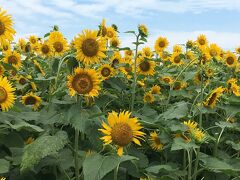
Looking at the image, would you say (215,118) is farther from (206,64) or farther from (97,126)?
(97,126)

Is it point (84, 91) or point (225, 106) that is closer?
point (84, 91)

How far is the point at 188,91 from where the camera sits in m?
5.32

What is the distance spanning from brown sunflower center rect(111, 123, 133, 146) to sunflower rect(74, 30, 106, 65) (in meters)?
0.62

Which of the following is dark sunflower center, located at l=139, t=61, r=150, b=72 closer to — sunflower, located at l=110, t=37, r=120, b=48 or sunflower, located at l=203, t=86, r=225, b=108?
sunflower, located at l=110, t=37, r=120, b=48

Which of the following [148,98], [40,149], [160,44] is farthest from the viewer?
[160,44]

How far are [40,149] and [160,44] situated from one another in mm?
5568

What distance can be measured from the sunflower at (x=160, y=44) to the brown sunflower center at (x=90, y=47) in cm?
484

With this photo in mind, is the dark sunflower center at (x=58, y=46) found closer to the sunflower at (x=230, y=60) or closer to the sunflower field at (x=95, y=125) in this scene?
the sunflower field at (x=95, y=125)

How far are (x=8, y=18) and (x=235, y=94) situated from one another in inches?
94.3

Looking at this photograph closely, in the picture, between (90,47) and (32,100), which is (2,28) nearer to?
(32,100)

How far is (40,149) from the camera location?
2.92 metres

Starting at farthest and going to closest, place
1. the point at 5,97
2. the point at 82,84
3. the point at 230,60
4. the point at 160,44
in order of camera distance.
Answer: the point at 160,44
the point at 230,60
the point at 5,97
the point at 82,84

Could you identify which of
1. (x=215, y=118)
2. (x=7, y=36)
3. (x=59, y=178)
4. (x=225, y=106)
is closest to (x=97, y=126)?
(x=59, y=178)

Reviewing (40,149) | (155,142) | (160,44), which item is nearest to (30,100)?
(155,142)
